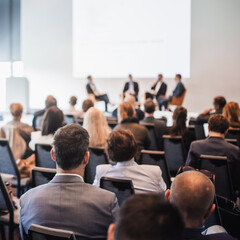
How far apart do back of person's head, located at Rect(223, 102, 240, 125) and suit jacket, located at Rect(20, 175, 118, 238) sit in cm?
344

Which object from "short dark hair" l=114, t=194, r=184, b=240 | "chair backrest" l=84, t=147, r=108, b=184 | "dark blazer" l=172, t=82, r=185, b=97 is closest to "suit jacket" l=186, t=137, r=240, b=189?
"chair backrest" l=84, t=147, r=108, b=184

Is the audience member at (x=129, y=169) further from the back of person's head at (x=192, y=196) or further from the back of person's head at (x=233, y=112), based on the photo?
the back of person's head at (x=233, y=112)

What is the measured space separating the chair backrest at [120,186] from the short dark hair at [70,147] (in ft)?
1.29

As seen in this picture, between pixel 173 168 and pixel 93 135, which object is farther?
pixel 173 168

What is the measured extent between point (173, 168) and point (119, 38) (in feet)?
26.5

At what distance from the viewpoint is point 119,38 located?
37.8 ft

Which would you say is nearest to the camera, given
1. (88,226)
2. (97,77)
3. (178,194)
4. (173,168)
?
(178,194)

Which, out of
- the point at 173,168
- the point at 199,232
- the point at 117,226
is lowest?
the point at 173,168

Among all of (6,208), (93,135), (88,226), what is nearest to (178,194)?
(88,226)

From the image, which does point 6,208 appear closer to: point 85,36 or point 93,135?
point 93,135

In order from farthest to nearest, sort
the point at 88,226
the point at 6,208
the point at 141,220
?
the point at 6,208 → the point at 88,226 → the point at 141,220

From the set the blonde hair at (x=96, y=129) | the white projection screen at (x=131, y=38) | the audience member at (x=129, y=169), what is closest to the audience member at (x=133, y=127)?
the blonde hair at (x=96, y=129)

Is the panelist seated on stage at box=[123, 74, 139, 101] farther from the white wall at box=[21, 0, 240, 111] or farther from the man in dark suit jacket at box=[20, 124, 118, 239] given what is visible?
the man in dark suit jacket at box=[20, 124, 118, 239]

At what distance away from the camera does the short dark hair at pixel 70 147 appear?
1893mm
